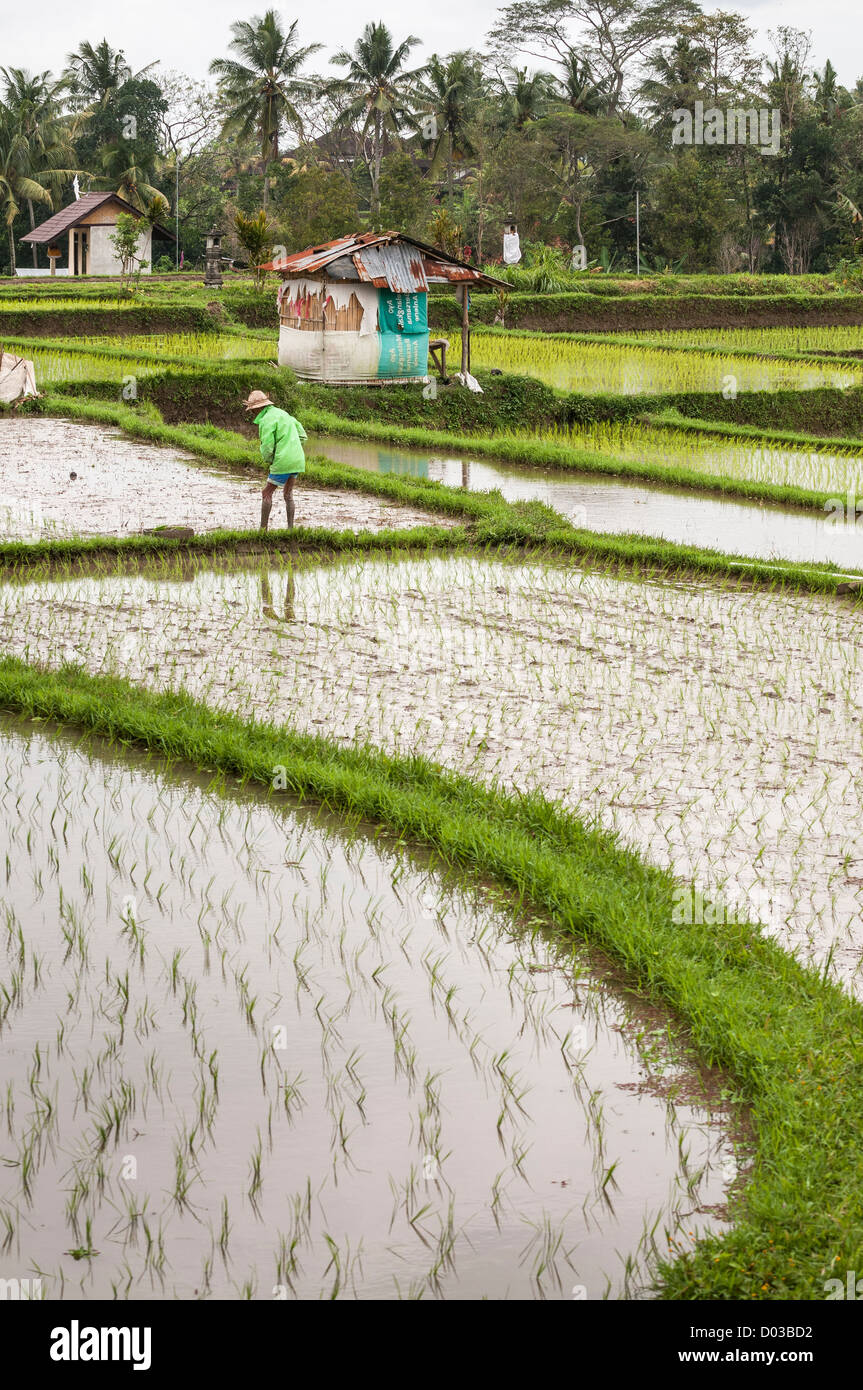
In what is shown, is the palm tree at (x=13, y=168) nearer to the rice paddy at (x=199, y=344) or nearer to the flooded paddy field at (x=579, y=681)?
the rice paddy at (x=199, y=344)

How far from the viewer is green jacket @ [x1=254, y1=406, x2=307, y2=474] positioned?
29.5ft

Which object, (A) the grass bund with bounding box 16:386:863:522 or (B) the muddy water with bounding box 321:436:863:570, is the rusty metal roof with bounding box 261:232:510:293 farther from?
(B) the muddy water with bounding box 321:436:863:570

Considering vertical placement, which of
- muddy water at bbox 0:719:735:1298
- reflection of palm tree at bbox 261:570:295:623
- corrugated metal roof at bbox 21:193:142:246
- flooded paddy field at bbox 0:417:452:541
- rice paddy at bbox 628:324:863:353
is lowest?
muddy water at bbox 0:719:735:1298

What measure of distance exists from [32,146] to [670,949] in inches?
1444

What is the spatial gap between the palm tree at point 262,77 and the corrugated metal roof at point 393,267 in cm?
2040

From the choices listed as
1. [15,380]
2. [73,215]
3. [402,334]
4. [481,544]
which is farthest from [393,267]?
[73,215]

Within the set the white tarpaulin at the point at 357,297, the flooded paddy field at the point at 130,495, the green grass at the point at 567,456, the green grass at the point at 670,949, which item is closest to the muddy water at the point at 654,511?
the green grass at the point at 567,456

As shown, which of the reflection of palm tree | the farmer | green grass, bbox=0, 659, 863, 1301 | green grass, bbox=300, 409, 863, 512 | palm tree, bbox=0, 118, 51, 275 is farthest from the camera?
palm tree, bbox=0, 118, 51, 275

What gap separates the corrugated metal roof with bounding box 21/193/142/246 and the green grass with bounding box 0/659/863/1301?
94.1 feet

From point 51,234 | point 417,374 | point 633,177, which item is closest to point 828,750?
point 417,374

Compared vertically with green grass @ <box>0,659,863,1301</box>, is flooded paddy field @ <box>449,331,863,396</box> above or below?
above

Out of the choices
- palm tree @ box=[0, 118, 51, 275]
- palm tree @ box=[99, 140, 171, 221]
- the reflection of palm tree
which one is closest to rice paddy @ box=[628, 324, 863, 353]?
palm tree @ box=[99, 140, 171, 221]

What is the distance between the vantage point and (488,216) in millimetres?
35031

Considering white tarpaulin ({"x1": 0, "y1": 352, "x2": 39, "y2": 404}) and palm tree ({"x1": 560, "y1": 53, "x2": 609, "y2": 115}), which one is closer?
white tarpaulin ({"x1": 0, "y1": 352, "x2": 39, "y2": 404})
